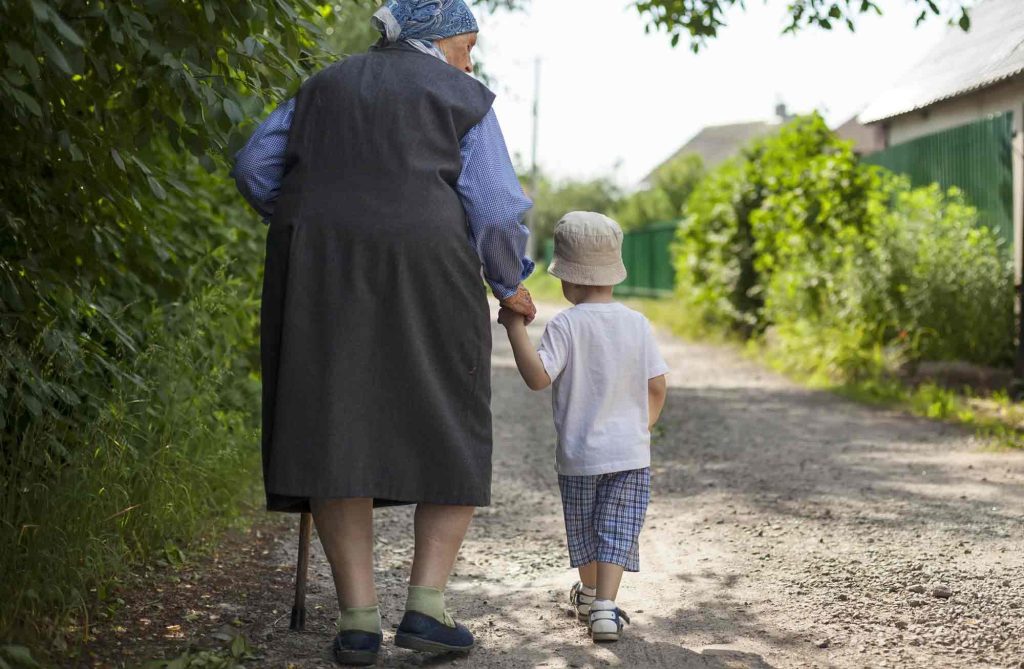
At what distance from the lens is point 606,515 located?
12.7ft

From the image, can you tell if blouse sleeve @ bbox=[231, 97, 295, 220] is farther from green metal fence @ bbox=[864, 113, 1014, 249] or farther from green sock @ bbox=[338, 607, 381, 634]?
green metal fence @ bbox=[864, 113, 1014, 249]

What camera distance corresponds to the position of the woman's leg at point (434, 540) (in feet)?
11.5

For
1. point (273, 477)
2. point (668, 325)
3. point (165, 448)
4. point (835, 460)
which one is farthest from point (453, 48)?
point (668, 325)

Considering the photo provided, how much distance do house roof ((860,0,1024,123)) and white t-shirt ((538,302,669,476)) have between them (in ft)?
20.7

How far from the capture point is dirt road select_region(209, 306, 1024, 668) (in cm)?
374

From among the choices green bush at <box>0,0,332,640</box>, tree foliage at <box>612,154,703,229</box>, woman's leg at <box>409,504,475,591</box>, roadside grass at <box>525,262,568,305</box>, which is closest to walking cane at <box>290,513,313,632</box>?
woman's leg at <box>409,504,475,591</box>

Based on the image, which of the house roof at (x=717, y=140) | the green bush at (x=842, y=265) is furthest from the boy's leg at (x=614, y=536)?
the house roof at (x=717, y=140)

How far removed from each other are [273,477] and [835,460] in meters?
4.72

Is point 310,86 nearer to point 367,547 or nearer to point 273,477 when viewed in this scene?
point 273,477

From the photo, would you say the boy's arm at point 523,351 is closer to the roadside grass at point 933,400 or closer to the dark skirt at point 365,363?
the dark skirt at point 365,363

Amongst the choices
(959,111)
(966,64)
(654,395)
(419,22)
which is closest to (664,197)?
(959,111)

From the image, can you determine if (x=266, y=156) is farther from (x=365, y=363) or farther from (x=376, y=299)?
(x=365, y=363)

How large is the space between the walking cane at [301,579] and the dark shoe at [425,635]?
511 mm

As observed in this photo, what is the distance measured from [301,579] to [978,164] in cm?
901
